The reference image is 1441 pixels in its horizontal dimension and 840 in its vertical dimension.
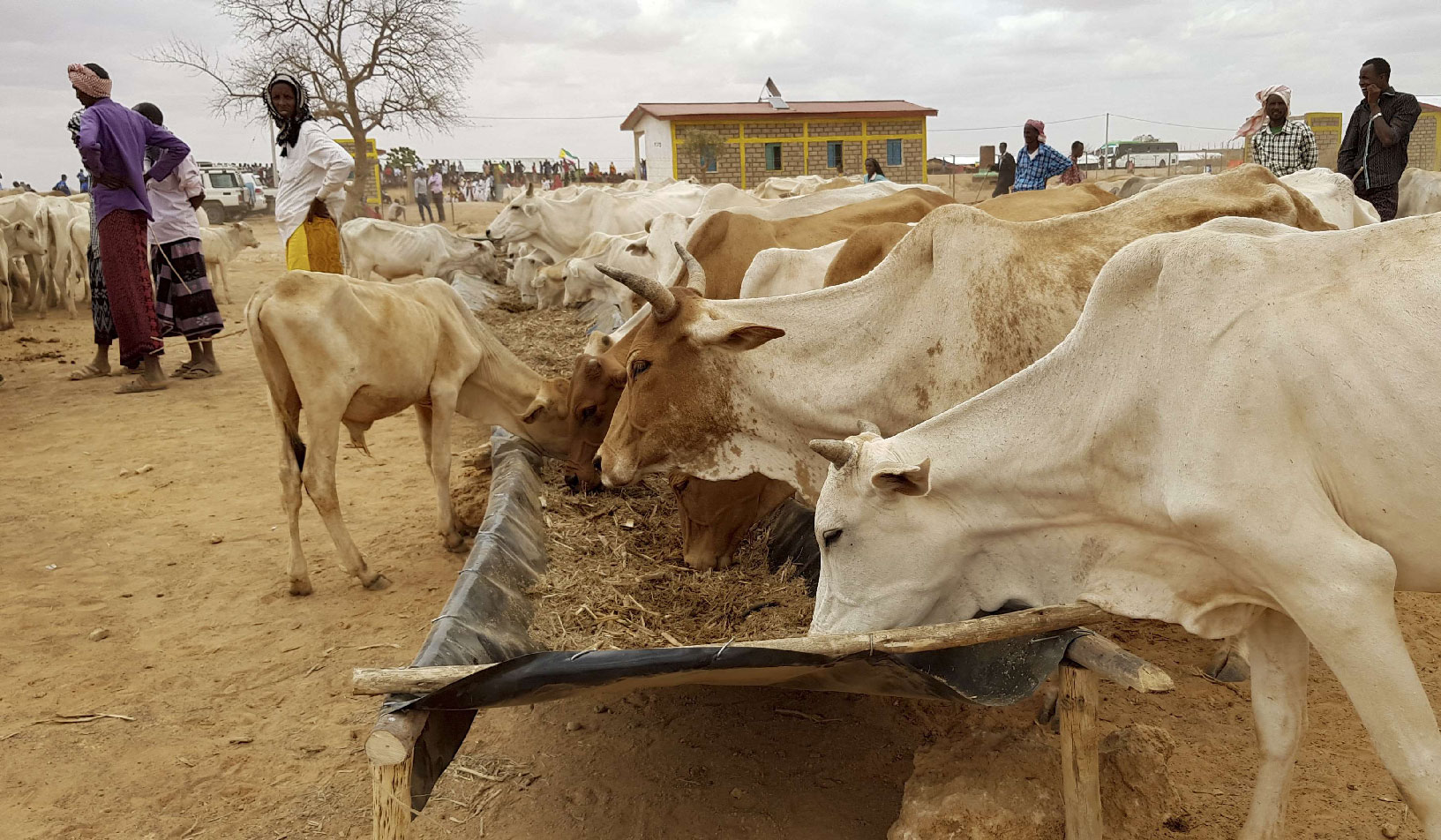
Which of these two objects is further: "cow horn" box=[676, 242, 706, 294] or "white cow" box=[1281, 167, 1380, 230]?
"white cow" box=[1281, 167, 1380, 230]

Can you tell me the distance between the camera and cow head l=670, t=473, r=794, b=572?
4.25 m

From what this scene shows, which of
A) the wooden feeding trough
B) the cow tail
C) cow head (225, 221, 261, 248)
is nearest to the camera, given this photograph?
the wooden feeding trough

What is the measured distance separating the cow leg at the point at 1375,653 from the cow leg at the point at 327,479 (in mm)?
3861

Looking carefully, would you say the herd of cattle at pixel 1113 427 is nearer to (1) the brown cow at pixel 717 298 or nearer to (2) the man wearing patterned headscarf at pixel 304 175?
(1) the brown cow at pixel 717 298

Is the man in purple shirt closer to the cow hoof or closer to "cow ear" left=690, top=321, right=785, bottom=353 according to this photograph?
"cow ear" left=690, top=321, right=785, bottom=353

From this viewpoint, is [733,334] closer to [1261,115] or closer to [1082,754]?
[1082,754]

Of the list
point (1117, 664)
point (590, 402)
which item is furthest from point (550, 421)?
point (1117, 664)

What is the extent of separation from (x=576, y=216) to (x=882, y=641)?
12094 millimetres

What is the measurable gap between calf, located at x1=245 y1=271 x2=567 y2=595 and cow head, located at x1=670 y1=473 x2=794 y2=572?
1.30 m

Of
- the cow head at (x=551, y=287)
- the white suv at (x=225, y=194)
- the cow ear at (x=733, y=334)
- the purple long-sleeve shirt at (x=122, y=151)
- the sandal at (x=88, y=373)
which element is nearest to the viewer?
the cow ear at (x=733, y=334)

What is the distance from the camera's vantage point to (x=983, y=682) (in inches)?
99.3

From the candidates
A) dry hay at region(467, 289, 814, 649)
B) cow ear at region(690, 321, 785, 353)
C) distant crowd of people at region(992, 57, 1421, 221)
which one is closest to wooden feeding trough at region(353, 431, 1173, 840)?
dry hay at region(467, 289, 814, 649)

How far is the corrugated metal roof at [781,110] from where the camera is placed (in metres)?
34.0

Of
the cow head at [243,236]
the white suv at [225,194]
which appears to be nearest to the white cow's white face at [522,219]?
the cow head at [243,236]
